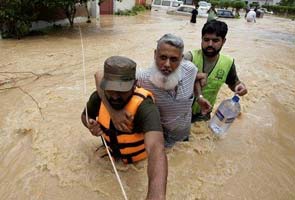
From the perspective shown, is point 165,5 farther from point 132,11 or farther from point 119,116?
point 119,116

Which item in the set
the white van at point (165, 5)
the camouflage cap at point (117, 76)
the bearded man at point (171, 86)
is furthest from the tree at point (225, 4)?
the camouflage cap at point (117, 76)

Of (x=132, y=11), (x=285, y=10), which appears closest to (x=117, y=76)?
(x=132, y=11)

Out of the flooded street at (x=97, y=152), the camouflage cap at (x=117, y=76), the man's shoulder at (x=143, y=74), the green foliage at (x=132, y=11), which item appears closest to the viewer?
the camouflage cap at (x=117, y=76)

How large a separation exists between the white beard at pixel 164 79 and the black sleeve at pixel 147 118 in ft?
1.33

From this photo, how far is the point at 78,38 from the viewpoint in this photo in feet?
44.7

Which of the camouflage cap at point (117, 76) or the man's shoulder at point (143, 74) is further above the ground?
the camouflage cap at point (117, 76)

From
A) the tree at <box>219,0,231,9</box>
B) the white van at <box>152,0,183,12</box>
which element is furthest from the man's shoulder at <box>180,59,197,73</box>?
the tree at <box>219,0,231,9</box>

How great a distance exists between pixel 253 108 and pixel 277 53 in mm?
8947

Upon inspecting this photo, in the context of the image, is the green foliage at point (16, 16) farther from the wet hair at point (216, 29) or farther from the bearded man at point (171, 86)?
the bearded man at point (171, 86)

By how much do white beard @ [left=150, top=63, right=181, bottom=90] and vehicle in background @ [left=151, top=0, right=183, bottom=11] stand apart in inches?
1299

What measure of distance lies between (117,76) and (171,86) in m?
0.83

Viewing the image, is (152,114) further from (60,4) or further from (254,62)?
(60,4)

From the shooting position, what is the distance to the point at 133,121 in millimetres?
3037

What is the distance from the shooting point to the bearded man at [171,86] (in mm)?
3221
